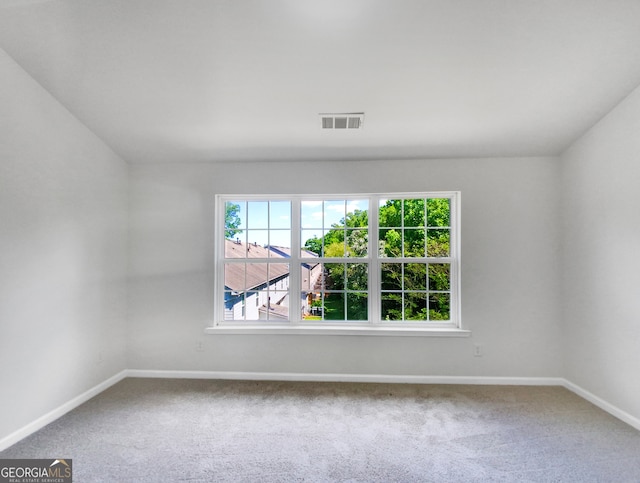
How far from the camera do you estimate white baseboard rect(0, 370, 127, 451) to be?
215cm

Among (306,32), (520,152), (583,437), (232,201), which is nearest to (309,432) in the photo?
(583,437)

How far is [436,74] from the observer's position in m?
2.20

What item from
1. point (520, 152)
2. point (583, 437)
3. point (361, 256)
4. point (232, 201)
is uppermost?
point (520, 152)

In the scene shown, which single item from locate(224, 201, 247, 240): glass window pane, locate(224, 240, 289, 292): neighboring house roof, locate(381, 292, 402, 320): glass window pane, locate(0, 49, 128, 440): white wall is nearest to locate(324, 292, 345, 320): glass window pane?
locate(381, 292, 402, 320): glass window pane

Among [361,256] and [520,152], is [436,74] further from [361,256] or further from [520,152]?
[361,256]

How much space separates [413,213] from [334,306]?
134 centimetres

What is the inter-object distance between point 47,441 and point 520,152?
183 inches

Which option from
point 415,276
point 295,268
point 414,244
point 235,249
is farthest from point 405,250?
point 235,249

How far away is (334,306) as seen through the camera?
345cm

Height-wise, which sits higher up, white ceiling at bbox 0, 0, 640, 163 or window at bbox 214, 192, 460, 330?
white ceiling at bbox 0, 0, 640, 163

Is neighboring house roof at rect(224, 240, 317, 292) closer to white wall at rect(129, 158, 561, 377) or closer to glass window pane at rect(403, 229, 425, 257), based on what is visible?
white wall at rect(129, 158, 561, 377)

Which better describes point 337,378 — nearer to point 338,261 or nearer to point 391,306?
point 391,306

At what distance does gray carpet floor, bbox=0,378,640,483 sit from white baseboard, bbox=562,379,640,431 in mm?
58

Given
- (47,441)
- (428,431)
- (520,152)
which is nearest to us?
(47,441)
